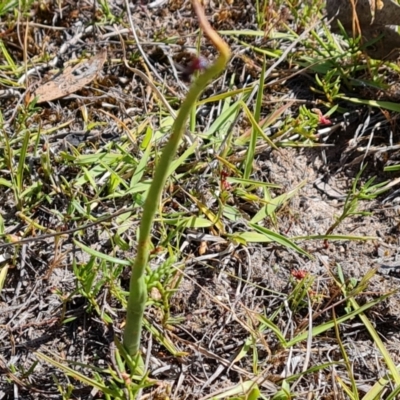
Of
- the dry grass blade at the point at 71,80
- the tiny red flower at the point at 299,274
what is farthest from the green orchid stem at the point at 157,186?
the dry grass blade at the point at 71,80

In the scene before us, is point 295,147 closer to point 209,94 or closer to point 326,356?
point 209,94

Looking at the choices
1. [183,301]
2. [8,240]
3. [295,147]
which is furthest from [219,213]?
[8,240]

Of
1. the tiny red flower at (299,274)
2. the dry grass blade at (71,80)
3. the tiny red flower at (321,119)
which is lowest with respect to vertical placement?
the tiny red flower at (299,274)

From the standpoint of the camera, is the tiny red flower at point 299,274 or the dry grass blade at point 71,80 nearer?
the tiny red flower at point 299,274

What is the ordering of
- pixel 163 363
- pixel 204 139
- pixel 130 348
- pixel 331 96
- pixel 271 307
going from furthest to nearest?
1. pixel 331 96
2. pixel 204 139
3. pixel 271 307
4. pixel 163 363
5. pixel 130 348

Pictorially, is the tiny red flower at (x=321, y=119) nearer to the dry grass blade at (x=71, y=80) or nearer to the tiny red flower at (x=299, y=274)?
the tiny red flower at (x=299, y=274)

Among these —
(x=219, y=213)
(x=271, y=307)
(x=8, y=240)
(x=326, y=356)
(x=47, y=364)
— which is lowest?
(x=326, y=356)

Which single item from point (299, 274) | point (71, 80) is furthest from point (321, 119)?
point (71, 80)

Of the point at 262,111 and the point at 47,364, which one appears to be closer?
the point at 47,364

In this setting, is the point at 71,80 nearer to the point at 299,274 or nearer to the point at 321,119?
the point at 321,119
